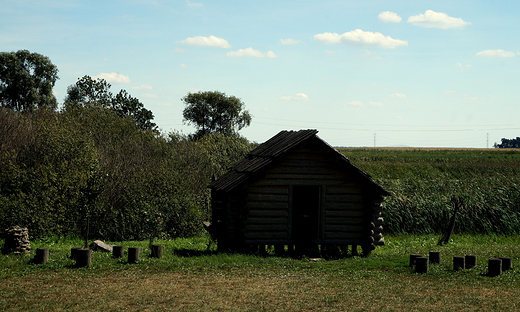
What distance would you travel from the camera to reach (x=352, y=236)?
17688mm

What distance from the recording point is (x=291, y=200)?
17078 mm

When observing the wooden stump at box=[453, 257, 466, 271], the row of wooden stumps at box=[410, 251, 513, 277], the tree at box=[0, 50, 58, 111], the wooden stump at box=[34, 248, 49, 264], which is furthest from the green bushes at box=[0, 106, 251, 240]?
the tree at box=[0, 50, 58, 111]

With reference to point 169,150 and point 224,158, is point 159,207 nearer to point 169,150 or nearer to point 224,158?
point 169,150

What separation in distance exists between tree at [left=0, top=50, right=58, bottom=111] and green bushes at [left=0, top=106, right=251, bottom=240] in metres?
35.0

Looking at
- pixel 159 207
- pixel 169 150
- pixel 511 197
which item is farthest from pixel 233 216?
pixel 511 197

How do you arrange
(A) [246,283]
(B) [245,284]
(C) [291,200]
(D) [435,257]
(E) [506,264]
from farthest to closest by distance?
1. (C) [291,200]
2. (D) [435,257]
3. (E) [506,264]
4. (A) [246,283]
5. (B) [245,284]

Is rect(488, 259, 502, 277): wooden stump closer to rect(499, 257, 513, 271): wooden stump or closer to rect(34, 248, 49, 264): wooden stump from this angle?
rect(499, 257, 513, 271): wooden stump

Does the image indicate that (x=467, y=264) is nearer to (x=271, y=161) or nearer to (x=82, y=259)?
(x=271, y=161)

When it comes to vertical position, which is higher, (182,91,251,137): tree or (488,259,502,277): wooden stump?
(182,91,251,137): tree

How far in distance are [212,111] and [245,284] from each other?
6731cm

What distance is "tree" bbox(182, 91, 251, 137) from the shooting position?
77.4m

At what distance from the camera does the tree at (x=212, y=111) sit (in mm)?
77438

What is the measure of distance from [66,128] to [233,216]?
12.1 meters

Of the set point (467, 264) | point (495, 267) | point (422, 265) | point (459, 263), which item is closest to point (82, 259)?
point (422, 265)
